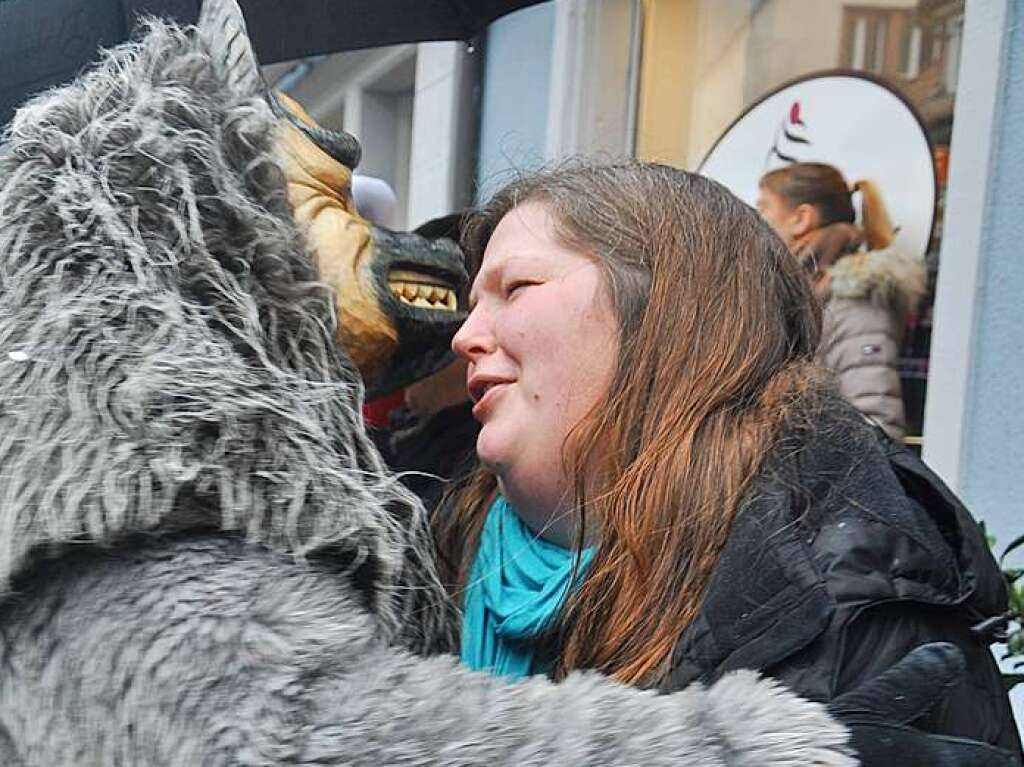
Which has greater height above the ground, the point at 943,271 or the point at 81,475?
the point at 943,271

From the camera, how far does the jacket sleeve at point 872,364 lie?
11.0 ft

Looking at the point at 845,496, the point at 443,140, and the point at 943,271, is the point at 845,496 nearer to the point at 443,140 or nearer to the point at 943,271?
the point at 943,271

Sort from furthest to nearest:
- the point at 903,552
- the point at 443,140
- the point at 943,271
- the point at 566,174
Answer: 1. the point at 443,140
2. the point at 943,271
3. the point at 566,174
4. the point at 903,552

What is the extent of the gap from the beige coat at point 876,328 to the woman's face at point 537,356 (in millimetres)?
2125

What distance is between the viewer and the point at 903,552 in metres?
1.16

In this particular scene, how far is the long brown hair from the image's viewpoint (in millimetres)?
1229

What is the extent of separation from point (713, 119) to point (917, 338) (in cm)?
124

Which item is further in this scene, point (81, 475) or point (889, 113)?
point (889, 113)

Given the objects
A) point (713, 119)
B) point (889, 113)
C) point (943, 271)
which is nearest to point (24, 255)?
point (943, 271)

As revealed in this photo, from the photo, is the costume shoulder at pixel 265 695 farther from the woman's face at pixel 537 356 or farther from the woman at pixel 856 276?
the woman at pixel 856 276

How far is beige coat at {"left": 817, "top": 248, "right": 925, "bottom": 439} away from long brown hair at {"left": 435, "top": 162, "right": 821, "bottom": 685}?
2036mm

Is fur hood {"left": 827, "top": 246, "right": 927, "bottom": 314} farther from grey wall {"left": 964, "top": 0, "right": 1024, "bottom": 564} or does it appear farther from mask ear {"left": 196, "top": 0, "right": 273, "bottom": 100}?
mask ear {"left": 196, "top": 0, "right": 273, "bottom": 100}

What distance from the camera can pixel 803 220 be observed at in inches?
145

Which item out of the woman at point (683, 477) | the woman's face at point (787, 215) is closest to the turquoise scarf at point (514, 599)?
the woman at point (683, 477)
